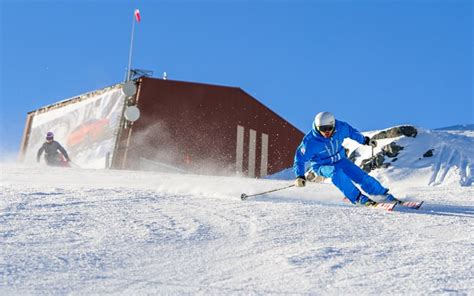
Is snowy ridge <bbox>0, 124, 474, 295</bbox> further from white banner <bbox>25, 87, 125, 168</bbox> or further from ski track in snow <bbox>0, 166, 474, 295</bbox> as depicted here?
white banner <bbox>25, 87, 125, 168</bbox>

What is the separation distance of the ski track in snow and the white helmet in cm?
117

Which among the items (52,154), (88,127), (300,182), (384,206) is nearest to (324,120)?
(300,182)

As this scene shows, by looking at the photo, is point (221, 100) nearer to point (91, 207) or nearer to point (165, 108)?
point (165, 108)

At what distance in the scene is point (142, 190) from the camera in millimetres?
7902

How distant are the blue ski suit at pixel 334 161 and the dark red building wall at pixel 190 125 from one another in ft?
39.3

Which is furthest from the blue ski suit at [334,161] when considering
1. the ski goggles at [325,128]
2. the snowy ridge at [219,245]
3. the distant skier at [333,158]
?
the snowy ridge at [219,245]

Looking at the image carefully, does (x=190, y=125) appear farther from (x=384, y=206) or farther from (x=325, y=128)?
(x=384, y=206)

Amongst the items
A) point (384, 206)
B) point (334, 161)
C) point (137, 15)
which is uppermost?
point (137, 15)

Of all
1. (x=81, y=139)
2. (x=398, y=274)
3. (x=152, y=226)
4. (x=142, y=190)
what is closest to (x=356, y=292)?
(x=398, y=274)

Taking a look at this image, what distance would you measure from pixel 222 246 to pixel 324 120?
3141mm

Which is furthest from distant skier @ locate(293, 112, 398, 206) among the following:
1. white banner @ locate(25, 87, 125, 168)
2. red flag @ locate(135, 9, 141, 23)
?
red flag @ locate(135, 9, 141, 23)

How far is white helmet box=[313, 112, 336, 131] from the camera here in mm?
7289

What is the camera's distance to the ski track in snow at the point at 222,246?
3.59 meters

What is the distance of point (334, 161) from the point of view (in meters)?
7.58
